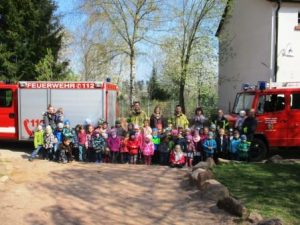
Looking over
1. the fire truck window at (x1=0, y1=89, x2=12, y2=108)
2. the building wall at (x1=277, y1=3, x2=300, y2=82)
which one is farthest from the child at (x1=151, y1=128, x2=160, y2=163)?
the building wall at (x1=277, y1=3, x2=300, y2=82)

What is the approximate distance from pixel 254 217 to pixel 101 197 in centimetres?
313

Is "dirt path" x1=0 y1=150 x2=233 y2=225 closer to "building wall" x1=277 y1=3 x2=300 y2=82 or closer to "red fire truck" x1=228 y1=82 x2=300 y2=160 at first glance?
"red fire truck" x1=228 y1=82 x2=300 y2=160

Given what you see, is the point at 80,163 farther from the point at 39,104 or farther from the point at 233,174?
the point at 233,174

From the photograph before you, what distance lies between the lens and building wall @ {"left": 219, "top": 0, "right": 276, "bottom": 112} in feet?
71.1

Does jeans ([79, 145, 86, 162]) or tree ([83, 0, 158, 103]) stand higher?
tree ([83, 0, 158, 103])

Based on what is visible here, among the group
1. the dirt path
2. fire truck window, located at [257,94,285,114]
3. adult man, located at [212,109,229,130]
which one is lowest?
the dirt path

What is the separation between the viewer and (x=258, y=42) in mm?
22469

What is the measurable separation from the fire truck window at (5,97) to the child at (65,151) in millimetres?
3488

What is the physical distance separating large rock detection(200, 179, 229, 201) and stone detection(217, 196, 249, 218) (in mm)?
532

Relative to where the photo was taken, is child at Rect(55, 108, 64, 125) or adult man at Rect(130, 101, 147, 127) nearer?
adult man at Rect(130, 101, 147, 127)

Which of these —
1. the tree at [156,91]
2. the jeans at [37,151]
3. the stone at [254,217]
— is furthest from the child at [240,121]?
the tree at [156,91]

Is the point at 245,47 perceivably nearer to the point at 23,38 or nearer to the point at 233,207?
the point at 23,38

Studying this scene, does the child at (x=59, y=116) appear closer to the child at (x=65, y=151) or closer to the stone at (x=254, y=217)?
the child at (x=65, y=151)

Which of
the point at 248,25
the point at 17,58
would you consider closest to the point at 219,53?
the point at 248,25
